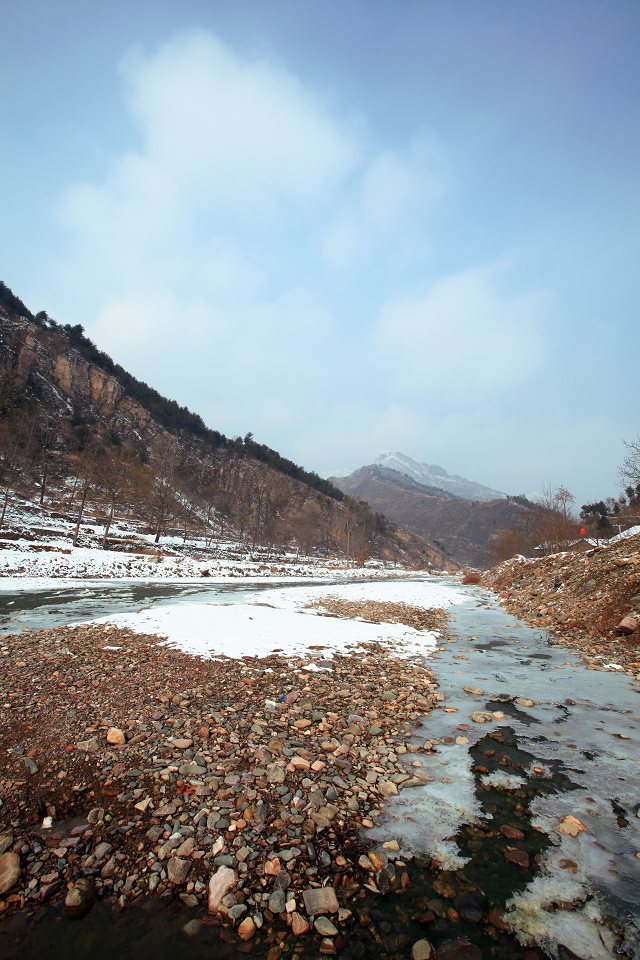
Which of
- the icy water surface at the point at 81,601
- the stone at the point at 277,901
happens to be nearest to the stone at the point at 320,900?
the stone at the point at 277,901

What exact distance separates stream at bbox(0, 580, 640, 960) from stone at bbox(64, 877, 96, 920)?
68 millimetres

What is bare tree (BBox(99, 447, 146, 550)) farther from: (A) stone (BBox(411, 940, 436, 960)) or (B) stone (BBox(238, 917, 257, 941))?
(A) stone (BBox(411, 940, 436, 960))

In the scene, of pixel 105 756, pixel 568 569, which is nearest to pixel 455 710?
pixel 105 756

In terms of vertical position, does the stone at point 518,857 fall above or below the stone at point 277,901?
above

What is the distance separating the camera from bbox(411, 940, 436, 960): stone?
2635mm

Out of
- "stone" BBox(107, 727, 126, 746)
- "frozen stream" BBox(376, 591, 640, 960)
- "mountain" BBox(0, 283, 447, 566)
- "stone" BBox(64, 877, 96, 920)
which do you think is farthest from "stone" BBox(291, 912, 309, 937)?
"mountain" BBox(0, 283, 447, 566)

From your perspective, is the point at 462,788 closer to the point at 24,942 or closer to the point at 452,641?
the point at 24,942

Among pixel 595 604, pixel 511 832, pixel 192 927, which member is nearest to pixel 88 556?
pixel 595 604

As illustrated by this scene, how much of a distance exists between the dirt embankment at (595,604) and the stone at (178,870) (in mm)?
9784

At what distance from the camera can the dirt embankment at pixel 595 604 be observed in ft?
36.7

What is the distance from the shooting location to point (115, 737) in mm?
5082

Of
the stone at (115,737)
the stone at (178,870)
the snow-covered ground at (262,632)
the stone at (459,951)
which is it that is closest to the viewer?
the stone at (459,951)

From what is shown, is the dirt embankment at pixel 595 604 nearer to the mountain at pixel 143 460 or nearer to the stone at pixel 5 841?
the stone at pixel 5 841

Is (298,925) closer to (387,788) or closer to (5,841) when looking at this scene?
(387,788)
